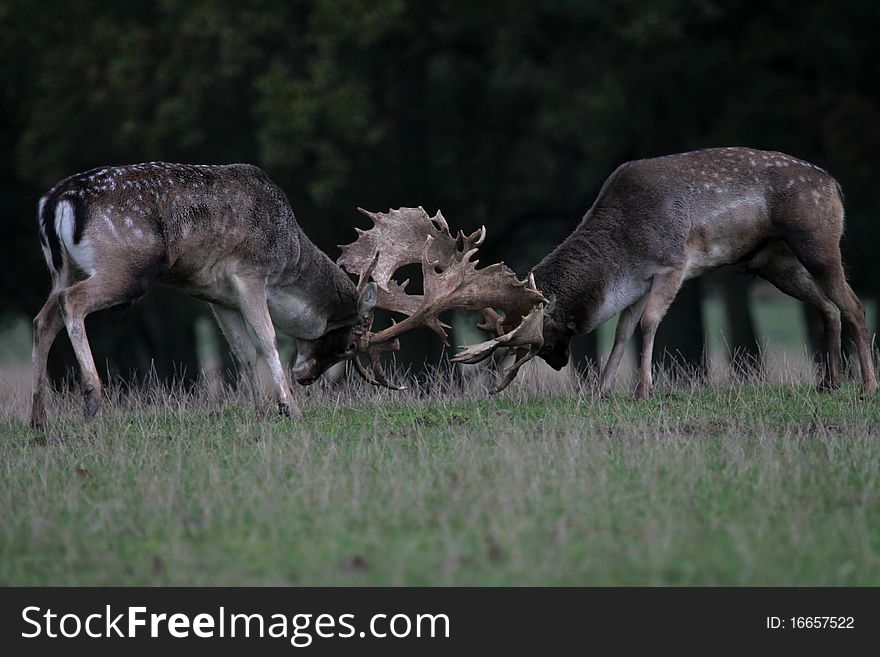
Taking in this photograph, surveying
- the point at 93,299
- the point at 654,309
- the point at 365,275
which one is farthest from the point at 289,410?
the point at 654,309

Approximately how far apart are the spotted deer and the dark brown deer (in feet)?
5.45

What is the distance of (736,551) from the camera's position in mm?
5176

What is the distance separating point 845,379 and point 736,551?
6.66 metres

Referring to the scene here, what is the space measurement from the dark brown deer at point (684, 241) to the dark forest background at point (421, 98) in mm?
4897

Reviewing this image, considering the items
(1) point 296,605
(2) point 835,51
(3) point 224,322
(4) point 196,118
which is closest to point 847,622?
(1) point 296,605

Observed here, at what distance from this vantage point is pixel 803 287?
10.9 meters

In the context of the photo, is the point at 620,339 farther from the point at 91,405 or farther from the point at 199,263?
the point at 91,405

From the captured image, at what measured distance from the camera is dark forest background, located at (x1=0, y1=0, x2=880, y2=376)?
1577 cm

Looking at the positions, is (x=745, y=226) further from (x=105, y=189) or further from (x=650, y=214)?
(x=105, y=189)

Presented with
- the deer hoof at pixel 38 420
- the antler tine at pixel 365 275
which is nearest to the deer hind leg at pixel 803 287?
the antler tine at pixel 365 275

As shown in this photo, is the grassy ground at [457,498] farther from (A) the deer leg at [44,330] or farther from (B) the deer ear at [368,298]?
(B) the deer ear at [368,298]

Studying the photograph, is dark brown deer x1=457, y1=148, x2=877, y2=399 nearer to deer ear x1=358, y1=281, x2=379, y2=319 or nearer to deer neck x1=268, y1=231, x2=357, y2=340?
deer ear x1=358, y1=281, x2=379, y2=319

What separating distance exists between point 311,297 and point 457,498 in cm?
464

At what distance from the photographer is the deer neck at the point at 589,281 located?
1050 cm
